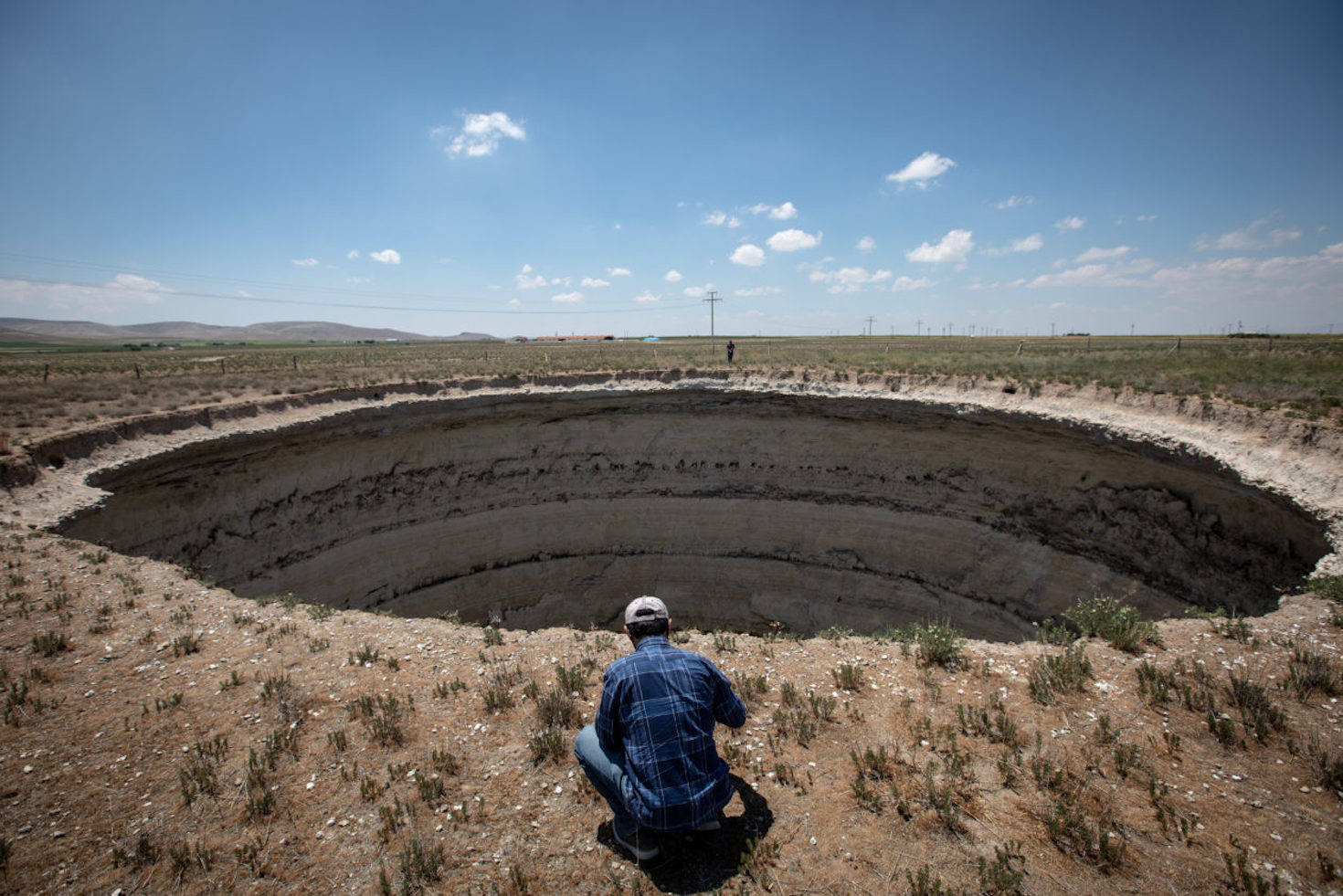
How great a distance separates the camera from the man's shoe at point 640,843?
3041 mm

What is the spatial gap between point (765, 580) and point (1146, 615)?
9618mm

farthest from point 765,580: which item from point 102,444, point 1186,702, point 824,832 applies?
point 102,444

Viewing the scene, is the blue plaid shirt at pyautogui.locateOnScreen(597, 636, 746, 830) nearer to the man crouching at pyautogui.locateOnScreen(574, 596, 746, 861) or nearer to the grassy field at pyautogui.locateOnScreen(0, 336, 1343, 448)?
the man crouching at pyautogui.locateOnScreen(574, 596, 746, 861)

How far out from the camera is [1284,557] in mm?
10172

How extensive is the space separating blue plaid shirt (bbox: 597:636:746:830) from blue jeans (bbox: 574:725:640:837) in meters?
0.06

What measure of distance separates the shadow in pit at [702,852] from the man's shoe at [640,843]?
0.07m

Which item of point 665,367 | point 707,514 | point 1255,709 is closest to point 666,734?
point 1255,709

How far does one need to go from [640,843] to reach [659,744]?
65 centimetres

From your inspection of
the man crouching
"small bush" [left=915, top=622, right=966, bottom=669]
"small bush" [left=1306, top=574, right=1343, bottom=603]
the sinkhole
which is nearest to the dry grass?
"small bush" [left=915, top=622, right=966, bottom=669]

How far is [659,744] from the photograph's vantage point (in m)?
2.97

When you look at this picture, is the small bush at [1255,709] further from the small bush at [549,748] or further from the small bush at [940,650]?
the small bush at [549,748]

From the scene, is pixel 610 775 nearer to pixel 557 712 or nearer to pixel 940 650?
pixel 557 712

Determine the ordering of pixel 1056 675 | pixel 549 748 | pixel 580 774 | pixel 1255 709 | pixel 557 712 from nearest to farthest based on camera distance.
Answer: pixel 580 774 → pixel 549 748 → pixel 1255 709 → pixel 557 712 → pixel 1056 675

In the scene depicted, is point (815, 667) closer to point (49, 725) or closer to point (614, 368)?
point (49, 725)
